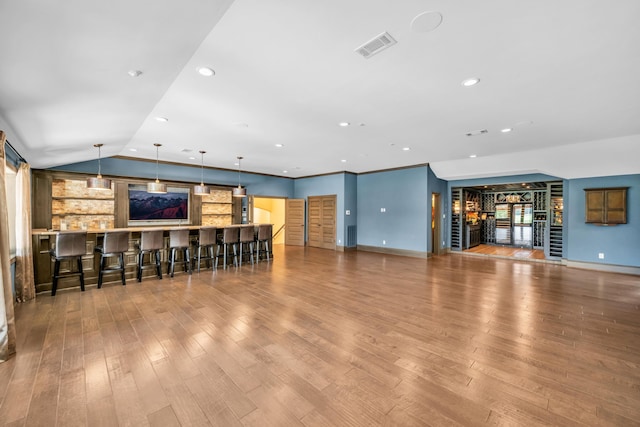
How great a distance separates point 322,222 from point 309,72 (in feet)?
24.6

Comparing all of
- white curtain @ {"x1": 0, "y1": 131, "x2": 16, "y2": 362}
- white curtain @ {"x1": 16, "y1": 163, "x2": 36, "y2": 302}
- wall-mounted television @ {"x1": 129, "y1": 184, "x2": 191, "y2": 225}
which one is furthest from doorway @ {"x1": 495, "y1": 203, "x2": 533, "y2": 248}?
white curtain @ {"x1": 16, "y1": 163, "x2": 36, "y2": 302}

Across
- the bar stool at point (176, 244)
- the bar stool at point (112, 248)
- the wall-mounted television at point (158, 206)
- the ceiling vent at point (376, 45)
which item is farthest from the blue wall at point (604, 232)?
the wall-mounted television at point (158, 206)

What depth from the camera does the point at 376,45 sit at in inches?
87.6

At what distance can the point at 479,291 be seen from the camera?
4.53 metres

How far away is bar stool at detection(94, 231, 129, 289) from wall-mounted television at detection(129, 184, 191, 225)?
7.94 ft

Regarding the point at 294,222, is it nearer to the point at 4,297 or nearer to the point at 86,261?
the point at 86,261

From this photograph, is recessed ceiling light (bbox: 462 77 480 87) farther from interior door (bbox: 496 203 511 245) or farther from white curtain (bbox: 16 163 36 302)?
interior door (bbox: 496 203 511 245)

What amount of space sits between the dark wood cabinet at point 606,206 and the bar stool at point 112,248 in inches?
395

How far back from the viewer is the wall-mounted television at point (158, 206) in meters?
6.92

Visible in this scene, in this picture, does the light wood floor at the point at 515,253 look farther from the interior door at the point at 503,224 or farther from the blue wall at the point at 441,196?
the blue wall at the point at 441,196

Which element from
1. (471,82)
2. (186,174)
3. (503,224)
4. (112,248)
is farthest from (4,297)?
(503,224)

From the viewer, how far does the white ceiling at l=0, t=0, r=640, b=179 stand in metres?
1.75

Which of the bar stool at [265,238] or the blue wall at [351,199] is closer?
the bar stool at [265,238]

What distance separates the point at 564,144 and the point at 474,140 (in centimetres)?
217
